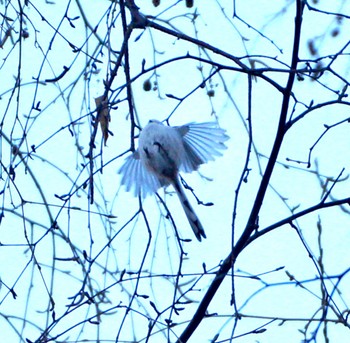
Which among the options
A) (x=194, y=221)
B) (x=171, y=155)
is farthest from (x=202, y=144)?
(x=194, y=221)

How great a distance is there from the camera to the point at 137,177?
7.49ft

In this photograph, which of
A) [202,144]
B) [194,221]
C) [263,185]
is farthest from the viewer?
[202,144]

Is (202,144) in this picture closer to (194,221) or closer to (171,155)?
(171,155)

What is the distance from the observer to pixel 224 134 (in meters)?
2.21

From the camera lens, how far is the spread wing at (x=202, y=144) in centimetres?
221

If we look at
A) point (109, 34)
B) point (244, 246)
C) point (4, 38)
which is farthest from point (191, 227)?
point (4, 38)

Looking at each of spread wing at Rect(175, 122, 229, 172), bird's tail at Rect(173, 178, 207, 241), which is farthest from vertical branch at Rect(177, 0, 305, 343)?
spread wing at Rect(175, 122, 229, 172)

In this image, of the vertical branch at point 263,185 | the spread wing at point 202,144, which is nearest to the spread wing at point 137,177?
the spread wing at point 202,144

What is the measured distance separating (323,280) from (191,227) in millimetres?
398

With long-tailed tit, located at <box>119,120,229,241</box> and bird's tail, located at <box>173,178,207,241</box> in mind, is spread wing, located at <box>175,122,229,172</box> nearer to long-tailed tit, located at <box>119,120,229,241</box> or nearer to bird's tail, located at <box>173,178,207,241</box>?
long-tailed tit, located at <box>119,120,229,241</box>

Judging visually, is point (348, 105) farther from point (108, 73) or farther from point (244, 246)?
point (108, 73)

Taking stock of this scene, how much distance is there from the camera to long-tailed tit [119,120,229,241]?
2.03 m

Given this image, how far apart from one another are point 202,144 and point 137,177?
7.6 inches

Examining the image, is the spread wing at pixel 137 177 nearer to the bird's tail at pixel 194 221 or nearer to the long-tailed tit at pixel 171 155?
the long-tailed tit at pixel 171 155
